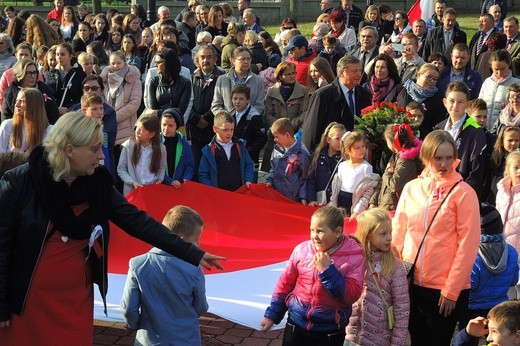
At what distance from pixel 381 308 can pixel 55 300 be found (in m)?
2.20

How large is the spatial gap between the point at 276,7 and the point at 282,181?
22.4m

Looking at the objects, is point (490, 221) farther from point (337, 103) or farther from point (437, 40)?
point (437, 40)

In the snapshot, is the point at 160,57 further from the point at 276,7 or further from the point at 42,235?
the point at 276,7

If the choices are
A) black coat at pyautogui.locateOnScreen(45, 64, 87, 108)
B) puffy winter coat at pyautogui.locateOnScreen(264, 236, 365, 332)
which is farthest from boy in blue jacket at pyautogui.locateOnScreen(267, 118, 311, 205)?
black coat at pyautogui.locateOnScreen(45, 64, 87, 108)

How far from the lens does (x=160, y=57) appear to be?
11.1m

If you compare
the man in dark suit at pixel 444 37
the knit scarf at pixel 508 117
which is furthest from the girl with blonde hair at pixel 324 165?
the man in dark suit at pixel 444 37

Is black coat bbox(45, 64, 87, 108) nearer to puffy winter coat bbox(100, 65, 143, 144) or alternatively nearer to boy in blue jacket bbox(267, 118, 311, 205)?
puffy winter coat bbox(100, 65, 143, 144)

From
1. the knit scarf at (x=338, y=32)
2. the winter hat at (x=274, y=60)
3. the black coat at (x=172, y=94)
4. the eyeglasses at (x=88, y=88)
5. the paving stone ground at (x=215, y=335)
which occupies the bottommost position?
the paving stone ground at (x=215, y=335)

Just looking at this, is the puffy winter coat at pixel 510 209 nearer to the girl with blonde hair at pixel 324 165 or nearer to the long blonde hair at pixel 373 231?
the girl with blonde hair at pixel 324 165

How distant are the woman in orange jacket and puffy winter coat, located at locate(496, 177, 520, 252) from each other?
1739 mm

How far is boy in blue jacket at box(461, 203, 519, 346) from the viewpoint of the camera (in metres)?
6.55

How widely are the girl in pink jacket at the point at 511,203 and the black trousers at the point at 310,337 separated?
242 cm

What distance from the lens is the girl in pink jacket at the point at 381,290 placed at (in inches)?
235

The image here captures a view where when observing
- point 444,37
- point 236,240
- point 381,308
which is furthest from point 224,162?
point 444,37
